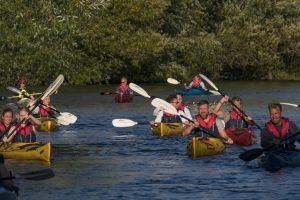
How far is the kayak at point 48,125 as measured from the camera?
27.7 metres

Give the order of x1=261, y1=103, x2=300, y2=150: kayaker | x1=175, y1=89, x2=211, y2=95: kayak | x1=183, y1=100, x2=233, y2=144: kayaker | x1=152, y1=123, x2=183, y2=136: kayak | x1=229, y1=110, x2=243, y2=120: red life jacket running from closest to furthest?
x1=261, y1=103, x2=300, y2=150: kayaker
x1=183, y1=100, x2=233, y2=144: kayaker
x1=229, y1=110, x2=243, y2=120: red life jacket
x1=152, y1=123, x2=183, y2=136: kayak
x1=175, y1=89, x2=211, y2=95: kayak

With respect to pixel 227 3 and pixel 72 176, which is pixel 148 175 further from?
pixel 227 3

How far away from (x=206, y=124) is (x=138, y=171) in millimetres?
2177

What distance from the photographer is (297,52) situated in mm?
68250

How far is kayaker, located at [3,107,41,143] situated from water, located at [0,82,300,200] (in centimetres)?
57

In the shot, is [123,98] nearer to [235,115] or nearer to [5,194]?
[235,115]

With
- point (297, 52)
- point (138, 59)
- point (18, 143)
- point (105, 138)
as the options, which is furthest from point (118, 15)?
point (18, 143)

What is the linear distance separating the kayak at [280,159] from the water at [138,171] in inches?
6.4

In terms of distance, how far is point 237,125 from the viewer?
2395 centimetres

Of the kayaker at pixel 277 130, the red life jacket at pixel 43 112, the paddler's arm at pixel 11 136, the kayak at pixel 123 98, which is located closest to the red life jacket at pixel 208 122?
the kayaker at pixel 277 130

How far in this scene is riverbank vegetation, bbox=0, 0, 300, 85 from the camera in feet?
197

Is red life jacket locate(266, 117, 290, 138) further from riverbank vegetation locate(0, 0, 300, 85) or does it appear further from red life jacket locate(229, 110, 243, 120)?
riverbank vegetation locate(0, 0, 300, 85)

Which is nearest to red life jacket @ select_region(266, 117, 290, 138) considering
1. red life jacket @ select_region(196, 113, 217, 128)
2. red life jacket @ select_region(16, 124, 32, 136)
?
red life jacket @ select_region(196, 113, 217, 128)

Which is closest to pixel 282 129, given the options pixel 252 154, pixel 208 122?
pixel 252 154
